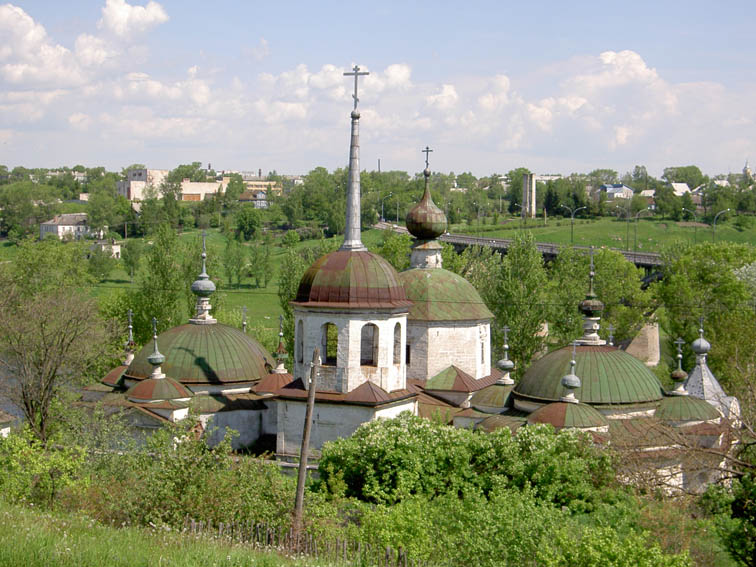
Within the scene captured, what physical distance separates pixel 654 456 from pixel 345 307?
27.8 feet

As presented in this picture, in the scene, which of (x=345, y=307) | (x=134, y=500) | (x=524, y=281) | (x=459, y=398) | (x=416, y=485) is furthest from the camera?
(x=524, y=281)

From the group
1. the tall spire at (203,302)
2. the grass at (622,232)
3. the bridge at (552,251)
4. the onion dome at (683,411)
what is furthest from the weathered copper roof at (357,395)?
the grass at (622,232)

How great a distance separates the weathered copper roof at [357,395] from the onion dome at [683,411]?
748cm

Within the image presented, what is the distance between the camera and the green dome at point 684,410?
2831cm

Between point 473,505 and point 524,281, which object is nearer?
point 473,505

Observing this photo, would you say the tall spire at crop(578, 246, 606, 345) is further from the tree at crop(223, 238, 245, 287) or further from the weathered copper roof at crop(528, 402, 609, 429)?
the tree at crop(223, 238, 245, 287)

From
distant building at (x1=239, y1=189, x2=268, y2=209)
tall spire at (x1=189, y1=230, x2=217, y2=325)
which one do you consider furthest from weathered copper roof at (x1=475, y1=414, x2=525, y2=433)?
distant building at (x1=239, y1=189, x2=268, y2=209)

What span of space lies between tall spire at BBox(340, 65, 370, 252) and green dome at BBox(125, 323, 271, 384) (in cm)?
535

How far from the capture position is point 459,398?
100 feet

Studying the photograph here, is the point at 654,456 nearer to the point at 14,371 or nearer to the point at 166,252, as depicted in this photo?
the point at 14,371

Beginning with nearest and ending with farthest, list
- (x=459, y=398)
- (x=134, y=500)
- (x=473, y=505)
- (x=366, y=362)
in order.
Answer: (x=134, y=500)
(x=473, y=505)
(x=366, y=362)
(x=459, y=398)

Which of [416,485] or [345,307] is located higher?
[345,307]

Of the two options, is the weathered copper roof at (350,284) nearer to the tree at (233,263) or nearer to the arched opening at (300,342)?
the arched opening at (300,342)

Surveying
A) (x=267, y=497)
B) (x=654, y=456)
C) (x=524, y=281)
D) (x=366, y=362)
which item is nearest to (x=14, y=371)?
(x=366, y=362)
